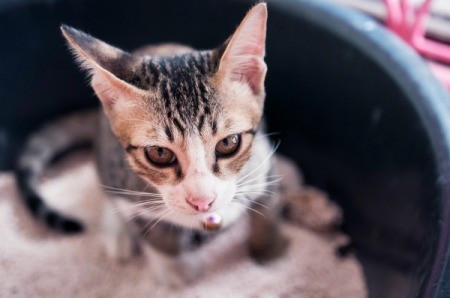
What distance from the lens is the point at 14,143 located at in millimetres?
1564

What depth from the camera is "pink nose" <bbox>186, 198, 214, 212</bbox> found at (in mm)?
829

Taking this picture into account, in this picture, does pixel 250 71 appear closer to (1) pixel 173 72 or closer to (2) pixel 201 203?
(1) pixel 173 72

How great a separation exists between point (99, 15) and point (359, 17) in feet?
2.55

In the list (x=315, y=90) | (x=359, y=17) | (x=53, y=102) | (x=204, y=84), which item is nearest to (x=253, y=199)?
(x=204, y=84)

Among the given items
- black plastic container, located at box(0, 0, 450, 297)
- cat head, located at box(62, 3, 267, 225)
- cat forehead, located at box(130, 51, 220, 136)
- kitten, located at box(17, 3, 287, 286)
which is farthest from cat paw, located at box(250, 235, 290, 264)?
cat forehead, located at box(130, 51, 220, 136)

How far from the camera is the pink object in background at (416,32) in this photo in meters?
1.34

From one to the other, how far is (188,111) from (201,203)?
161 mm

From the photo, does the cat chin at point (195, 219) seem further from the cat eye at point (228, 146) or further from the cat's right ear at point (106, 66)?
the cat's right ear at point (106, 66)

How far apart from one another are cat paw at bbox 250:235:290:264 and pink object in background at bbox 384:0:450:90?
2.08ft

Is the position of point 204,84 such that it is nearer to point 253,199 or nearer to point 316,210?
point 253,199

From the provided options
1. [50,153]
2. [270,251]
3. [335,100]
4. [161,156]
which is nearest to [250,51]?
[161,156]

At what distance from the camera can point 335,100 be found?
1335mm

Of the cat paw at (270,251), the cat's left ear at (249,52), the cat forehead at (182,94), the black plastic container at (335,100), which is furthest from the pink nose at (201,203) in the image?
the cat paw at (270,251)

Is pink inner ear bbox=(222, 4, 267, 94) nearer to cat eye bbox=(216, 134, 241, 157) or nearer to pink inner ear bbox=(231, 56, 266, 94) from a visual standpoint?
pink inner ear bbox=(231, 56, 266, 94)
